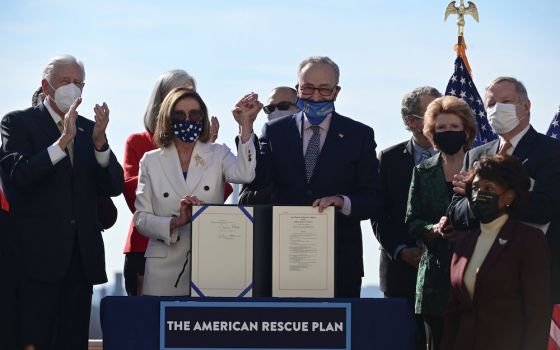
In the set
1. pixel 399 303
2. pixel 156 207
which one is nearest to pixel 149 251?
pixel 156 207

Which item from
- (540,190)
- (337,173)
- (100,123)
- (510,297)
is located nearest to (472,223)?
(540,190)

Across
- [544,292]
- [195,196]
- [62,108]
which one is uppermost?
[62,108]

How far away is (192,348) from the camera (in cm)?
707

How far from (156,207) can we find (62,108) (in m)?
1.00

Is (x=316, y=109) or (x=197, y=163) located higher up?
(x=316, y=109)

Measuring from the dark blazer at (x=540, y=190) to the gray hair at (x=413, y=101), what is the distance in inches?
54.4

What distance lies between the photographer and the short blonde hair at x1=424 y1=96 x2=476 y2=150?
8398mm

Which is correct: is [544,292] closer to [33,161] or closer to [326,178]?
[326,178]

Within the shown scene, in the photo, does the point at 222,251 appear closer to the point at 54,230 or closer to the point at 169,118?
the point at 169,118

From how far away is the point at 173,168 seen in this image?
7977mm

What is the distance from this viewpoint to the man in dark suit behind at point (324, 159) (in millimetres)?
8039

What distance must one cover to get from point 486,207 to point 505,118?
1.18m

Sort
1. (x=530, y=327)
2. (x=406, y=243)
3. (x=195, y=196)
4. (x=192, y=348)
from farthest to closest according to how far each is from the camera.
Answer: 1. (x=406, y=243)
2. (x=195, y=196)
3. (x=192, y=348)
4. (x=530, y=327)

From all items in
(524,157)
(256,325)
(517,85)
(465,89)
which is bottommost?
(256,325)
